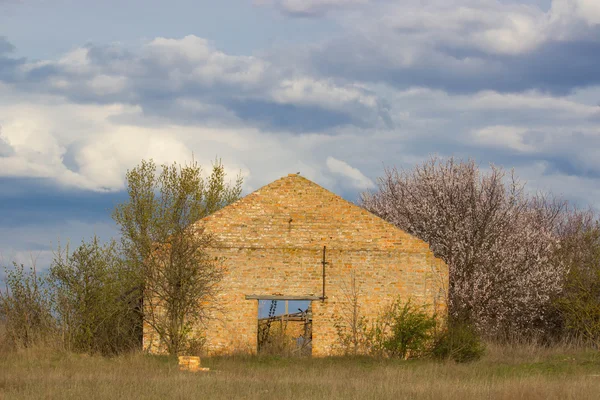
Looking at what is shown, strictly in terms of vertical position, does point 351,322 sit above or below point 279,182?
below

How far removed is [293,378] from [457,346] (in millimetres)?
6655

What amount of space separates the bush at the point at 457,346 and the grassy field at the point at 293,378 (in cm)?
54

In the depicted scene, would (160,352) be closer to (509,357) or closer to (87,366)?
(87,366)

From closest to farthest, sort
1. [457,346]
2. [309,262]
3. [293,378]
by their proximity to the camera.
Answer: [293,378]
[457,346]
[309,262]

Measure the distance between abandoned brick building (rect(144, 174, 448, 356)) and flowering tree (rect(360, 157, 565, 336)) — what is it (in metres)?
5.93

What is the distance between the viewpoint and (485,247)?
2969 cm

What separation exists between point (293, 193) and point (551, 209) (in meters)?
24.6

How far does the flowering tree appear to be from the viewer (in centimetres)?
2894

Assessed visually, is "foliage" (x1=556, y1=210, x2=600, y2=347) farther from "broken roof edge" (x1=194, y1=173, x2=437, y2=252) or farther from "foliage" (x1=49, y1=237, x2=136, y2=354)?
"foliage" (x1=49, y1=237, x2=136, y2=354)

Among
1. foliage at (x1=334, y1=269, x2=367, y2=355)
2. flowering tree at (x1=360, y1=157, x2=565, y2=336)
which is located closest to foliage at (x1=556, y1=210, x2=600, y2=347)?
flowering tree at (x1=360, y1=157, x2=565, y2=336)

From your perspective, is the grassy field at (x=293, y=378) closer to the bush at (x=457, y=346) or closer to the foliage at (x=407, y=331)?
the bush at (x=457, y=346)

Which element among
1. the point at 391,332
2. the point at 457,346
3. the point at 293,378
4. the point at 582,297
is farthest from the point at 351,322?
the point at 582,297

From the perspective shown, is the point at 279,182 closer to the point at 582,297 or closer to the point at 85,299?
the point at 85,299

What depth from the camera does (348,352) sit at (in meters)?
22.5
